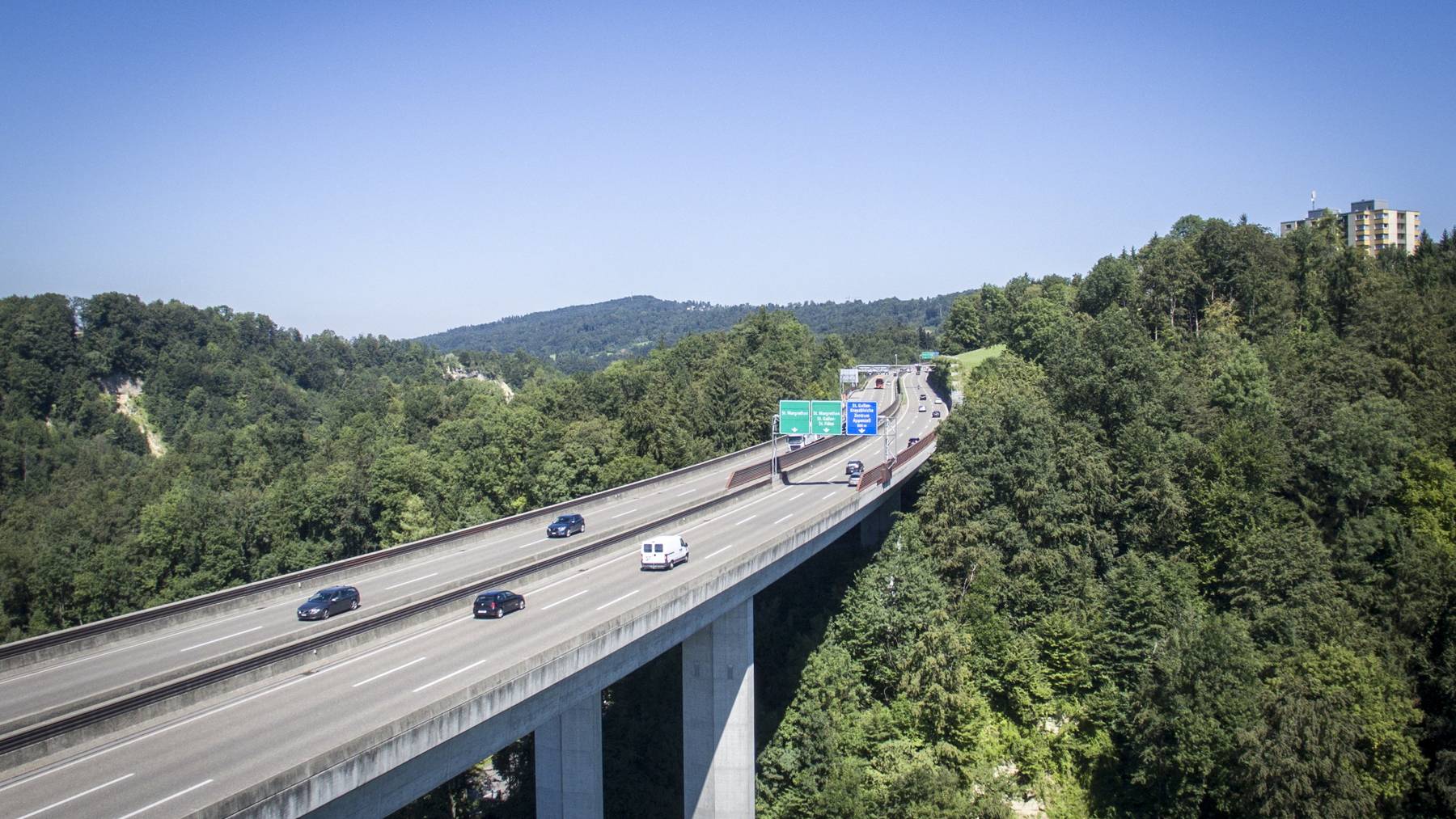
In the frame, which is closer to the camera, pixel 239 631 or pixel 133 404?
pixel 239 631

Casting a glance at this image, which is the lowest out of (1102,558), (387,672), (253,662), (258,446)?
(258,446)

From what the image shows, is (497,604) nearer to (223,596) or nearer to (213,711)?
(213,711)

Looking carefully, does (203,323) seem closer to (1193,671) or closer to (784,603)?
(784,603)

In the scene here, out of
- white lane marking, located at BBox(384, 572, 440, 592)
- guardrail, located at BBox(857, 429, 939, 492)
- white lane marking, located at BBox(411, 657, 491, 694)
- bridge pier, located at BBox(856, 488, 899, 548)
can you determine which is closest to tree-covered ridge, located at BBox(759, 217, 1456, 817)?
guardrail, located at BBox(857, 429, 939, 492)

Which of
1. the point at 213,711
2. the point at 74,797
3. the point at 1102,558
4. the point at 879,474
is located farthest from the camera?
the point at 879,474

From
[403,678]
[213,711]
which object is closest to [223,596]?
[213,711]

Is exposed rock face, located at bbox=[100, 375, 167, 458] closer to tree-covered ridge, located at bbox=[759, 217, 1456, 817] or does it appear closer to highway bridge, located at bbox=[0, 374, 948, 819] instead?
highway bridge, located at bbox=[0, 374, 948, 819]

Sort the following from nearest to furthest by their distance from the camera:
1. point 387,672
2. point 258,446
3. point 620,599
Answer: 1. point 387,672
2. point 620,599
3. point 258,446
